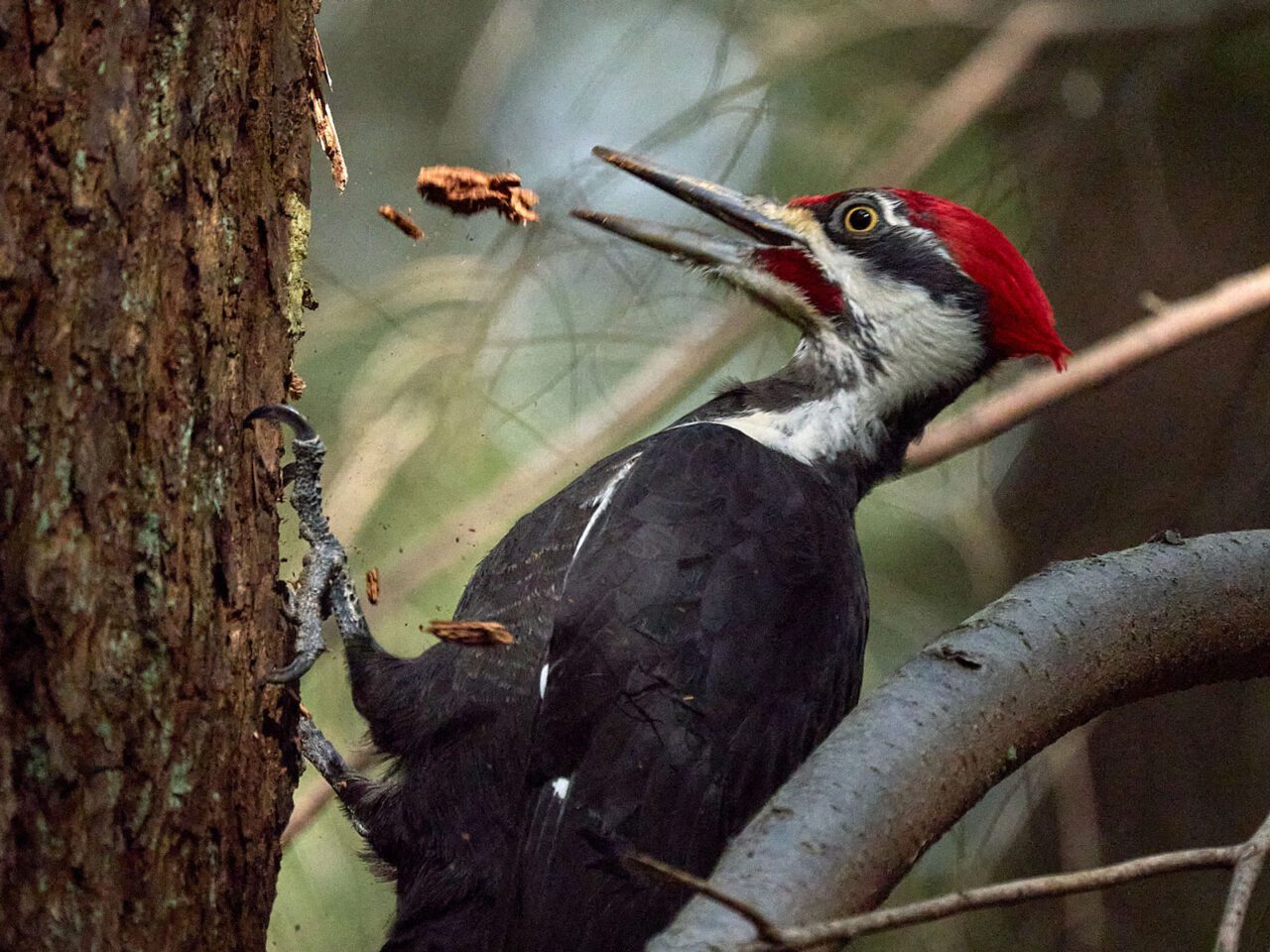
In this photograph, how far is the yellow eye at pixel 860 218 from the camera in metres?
2.60

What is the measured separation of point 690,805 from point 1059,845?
159 centimetres

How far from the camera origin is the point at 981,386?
12.7 ft

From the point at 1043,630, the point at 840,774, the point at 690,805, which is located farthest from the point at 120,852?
the point at 1043,630

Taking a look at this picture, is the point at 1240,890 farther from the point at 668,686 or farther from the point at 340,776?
the point at 340,776

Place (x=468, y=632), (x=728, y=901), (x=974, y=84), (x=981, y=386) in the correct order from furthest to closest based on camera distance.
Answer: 1. (x=981, y=386)
2. (x=974, y=84)
3. (x=468, y=632)
4. (x=728, y=901)

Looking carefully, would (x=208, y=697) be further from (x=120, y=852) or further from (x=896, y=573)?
(x=896, y=573)

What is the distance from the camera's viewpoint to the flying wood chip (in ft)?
6.96

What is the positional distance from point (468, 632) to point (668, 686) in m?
0.33

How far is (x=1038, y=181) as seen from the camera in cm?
360

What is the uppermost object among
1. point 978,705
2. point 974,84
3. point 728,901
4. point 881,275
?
point 974,84

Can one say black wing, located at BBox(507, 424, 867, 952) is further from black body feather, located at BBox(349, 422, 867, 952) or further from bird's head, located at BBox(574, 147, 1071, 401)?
bird's head, located at BBox(574, 147, 1071, 401)

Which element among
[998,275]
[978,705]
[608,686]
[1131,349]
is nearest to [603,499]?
[608,686]

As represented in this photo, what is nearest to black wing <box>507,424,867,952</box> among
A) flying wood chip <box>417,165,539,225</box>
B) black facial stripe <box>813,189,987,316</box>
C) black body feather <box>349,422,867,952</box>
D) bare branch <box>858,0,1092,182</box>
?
black body feather <box>349,422,867,952</box>

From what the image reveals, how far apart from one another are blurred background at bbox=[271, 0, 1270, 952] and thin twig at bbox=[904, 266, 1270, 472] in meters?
0.54
